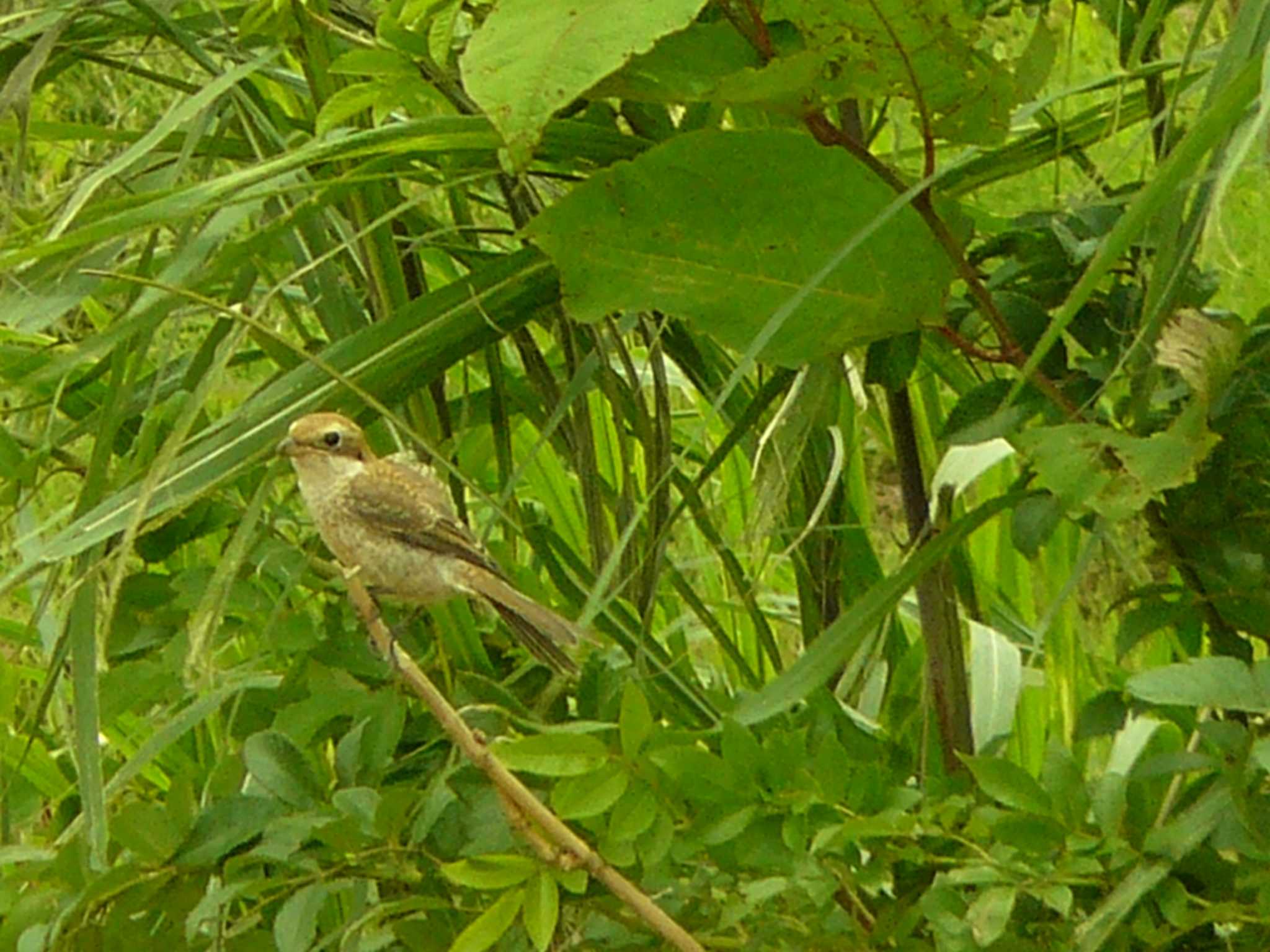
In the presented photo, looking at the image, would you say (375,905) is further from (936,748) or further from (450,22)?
(450,22)

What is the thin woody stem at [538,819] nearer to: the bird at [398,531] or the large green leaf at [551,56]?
the bird at [398,531]

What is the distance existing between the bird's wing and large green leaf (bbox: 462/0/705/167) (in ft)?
2.71

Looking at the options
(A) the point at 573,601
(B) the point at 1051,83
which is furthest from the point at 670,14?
(B) the point at 1051,83

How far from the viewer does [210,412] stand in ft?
8.53

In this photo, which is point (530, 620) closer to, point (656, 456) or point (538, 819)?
point (656, 456)

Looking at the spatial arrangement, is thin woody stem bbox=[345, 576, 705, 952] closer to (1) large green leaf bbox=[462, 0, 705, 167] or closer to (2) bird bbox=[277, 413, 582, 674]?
(2) bird bbox=[277, 413, 582, 674]

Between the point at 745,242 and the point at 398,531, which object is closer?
the point at 745,242

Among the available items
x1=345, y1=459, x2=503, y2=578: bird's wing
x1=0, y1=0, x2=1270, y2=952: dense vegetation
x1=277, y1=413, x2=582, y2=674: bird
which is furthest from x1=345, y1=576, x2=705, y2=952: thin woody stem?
x1=345, y1=459, x2=503, y2=578: bird's wing

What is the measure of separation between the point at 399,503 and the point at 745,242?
2.43ft

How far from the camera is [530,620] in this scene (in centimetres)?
154

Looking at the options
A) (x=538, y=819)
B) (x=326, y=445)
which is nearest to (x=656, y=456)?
(x=326, y=445)

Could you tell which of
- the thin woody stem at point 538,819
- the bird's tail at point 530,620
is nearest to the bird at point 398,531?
the bird's tail at point 530,620

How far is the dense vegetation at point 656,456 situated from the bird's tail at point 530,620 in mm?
36

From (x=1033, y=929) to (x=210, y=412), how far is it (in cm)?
161
